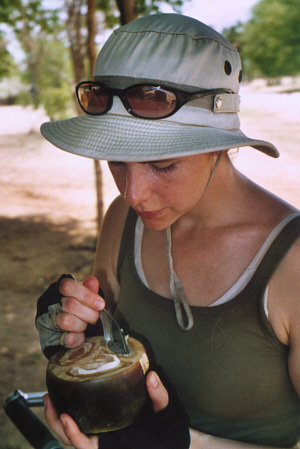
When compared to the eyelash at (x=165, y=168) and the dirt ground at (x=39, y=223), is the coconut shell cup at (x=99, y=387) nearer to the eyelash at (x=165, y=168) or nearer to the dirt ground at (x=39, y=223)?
the eyelash at (x=165, y=168)

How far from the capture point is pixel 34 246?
287 inches

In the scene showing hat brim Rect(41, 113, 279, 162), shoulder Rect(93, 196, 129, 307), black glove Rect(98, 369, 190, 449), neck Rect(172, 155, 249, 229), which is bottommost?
black glove Rect(98, 369, 190, 449)

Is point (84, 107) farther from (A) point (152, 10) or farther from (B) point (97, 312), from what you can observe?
(A) point (152, 10)

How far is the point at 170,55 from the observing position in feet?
3.90

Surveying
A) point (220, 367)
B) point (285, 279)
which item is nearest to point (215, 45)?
point (285, 279)

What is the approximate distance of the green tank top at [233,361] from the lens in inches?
52.3

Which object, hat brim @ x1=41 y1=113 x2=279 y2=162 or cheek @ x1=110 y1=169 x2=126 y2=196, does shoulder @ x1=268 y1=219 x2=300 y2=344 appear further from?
cheek @ x1=110 y1=169 x2=126 y2=196

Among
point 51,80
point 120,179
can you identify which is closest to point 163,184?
point 120,179

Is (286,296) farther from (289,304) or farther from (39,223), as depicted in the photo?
(39,223)

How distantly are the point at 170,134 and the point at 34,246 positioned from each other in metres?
6.39

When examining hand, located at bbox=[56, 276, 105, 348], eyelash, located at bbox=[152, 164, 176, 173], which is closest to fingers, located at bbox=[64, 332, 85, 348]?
hand, located at bbox=[56, 276, 105, 348]

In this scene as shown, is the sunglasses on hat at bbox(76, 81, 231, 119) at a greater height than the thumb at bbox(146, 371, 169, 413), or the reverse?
the sunglasses on hat at bbox(76, 81, 231, 119)

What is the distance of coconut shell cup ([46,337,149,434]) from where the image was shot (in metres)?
1.13

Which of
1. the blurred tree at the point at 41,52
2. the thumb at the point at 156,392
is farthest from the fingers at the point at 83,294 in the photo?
the blurred tree at the point at 41,52
